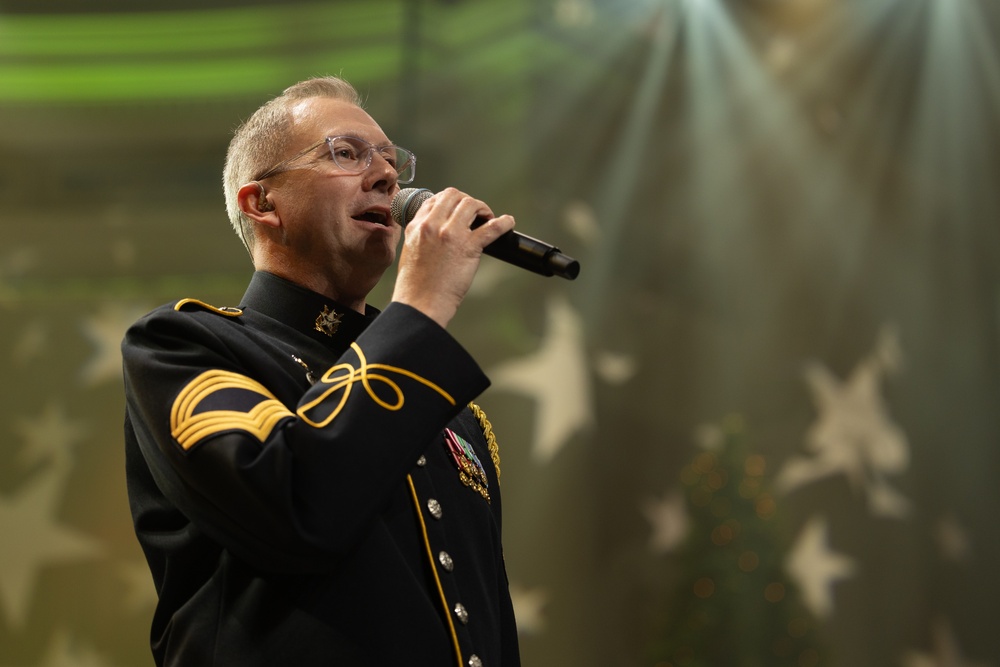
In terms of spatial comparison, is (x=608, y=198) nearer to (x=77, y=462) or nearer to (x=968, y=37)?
(x=968, y=37)

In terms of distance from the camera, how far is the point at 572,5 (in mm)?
4113

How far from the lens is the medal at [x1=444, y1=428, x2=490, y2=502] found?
1334 millimetres

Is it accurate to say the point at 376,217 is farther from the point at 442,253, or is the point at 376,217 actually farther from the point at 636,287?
the point at 636,287

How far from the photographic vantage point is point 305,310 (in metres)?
1.34

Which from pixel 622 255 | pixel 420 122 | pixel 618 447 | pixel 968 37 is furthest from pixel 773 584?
pixel 968 37

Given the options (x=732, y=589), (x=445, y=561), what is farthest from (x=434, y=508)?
(x=732, y=589)

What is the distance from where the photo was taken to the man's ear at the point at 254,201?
4.68ft

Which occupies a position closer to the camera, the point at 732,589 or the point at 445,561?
the point at 445,561

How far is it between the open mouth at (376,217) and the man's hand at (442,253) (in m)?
0.23

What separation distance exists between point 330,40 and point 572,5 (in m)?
0.98

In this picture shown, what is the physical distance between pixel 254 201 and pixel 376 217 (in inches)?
7.2

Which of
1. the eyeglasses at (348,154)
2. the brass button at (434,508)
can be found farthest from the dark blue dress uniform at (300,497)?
the eyeglasses at (348,154)

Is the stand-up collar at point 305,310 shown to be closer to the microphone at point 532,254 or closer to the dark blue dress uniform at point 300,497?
the dark blue dress uniform at point 300,497

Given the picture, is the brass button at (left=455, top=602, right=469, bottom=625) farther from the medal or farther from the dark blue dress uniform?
the medal
